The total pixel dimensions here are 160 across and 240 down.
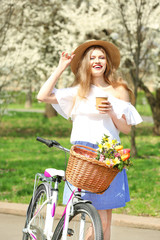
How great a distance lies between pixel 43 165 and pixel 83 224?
6510 millimetres

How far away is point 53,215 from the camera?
345 cm

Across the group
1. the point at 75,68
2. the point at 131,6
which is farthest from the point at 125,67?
the point at 75,68

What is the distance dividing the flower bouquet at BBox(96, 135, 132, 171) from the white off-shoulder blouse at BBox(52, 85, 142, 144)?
405 millimetres

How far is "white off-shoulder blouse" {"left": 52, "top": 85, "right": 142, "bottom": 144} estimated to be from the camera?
3545 millimetres

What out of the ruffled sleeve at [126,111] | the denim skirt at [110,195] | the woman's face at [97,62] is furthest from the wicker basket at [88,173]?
the woman's face at [97,62]

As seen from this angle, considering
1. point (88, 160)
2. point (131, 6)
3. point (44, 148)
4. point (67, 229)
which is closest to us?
point (88, 160)

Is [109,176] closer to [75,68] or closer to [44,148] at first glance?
[75,68]

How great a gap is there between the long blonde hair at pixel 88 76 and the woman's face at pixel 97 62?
0.02 metres

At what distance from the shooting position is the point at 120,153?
3.12m

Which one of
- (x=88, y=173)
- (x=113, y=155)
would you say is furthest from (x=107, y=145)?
(x=88, y=173)

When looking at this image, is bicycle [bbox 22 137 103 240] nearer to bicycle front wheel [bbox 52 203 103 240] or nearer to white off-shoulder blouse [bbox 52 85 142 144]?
bicycle front wheel [bbox 52 203 103 240]

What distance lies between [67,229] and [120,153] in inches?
23.9

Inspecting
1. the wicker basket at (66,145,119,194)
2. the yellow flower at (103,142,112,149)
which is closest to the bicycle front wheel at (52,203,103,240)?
the wicker basket at (66,145,119,194)

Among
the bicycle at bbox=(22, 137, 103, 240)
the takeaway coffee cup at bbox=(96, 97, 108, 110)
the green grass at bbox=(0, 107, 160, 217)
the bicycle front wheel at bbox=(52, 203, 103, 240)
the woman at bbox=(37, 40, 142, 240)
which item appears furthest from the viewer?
the green grass at bbox=(0, 107, 160, 217)
